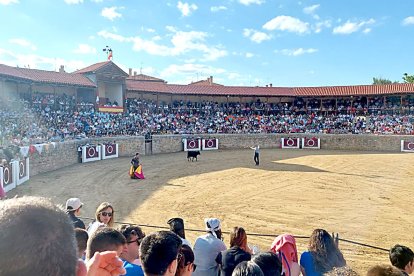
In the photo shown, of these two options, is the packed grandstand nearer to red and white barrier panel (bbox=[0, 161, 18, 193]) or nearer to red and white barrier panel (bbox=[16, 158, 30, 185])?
red and white barrier panel (bbox=[16, 158, 30, 185])

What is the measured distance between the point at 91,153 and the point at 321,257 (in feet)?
74.2

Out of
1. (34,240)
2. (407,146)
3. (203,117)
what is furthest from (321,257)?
(203,117)

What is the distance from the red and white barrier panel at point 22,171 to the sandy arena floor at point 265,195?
1.26ft

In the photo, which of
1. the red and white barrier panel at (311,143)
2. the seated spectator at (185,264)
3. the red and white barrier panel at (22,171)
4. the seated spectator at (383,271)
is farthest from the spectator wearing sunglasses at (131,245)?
the red and white barrier panel at (311,143)

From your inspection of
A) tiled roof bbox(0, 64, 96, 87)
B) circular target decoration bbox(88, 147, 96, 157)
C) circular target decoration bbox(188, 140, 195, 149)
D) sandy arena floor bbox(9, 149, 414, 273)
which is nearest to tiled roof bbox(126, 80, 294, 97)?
tiled roof bbox(0, 64, 96, 87)

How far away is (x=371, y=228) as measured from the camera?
10000 mm

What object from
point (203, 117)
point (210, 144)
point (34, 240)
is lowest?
point (210, 144)

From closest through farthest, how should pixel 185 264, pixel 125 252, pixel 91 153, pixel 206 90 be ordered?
pixel 185 264 < pixel 125 252 < pixel 91 153 < pixel 206 90

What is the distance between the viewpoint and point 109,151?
2578cm

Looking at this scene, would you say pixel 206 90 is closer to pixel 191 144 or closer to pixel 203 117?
pixel 203 117

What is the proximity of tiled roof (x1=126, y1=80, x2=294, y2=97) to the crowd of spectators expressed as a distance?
4.84 ft

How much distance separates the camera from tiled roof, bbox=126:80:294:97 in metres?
35.0

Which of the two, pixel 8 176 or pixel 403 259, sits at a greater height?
pixel 403 259

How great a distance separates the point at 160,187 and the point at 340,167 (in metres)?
11.8
